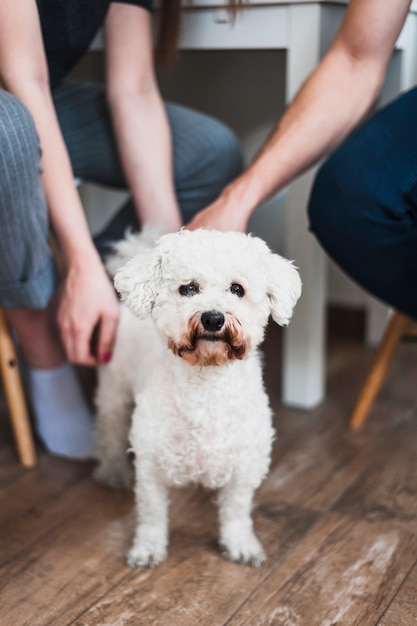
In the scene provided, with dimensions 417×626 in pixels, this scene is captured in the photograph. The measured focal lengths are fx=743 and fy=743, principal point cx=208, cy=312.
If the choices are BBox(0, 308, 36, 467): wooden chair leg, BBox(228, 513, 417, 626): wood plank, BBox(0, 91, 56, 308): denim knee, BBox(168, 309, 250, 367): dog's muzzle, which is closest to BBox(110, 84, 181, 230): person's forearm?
BBox(0, 91, 56, 308): denim knee

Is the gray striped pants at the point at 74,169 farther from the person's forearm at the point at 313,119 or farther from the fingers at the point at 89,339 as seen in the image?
the person's forearm at the point at 313,119

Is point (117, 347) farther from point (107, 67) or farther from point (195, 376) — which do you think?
point (107, 67)

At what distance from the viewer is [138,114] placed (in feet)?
4.23

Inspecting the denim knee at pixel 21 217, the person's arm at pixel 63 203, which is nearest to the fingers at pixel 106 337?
the person's arm at pixel 63 203

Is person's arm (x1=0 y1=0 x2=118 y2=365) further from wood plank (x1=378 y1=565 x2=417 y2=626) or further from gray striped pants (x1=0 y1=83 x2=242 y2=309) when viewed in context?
wood plank (x1=378 y1=565 x2=417 y2=626)

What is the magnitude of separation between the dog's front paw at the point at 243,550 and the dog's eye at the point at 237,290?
1.15 ft

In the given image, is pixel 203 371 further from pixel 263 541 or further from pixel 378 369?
pixel 378 369

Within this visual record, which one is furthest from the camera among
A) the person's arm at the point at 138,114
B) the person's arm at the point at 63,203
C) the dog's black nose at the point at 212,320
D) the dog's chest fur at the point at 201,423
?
the person's arm at the point at 138,114

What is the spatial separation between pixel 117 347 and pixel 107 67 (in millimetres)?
508

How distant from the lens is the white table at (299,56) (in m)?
1.33

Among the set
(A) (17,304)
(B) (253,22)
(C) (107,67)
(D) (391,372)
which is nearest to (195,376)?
(A) (17,304)

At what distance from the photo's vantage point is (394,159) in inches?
43.8

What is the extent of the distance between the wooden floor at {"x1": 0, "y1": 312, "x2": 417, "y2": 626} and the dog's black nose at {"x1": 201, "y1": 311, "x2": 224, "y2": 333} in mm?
351

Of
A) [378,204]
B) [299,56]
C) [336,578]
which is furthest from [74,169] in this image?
[336,578]
